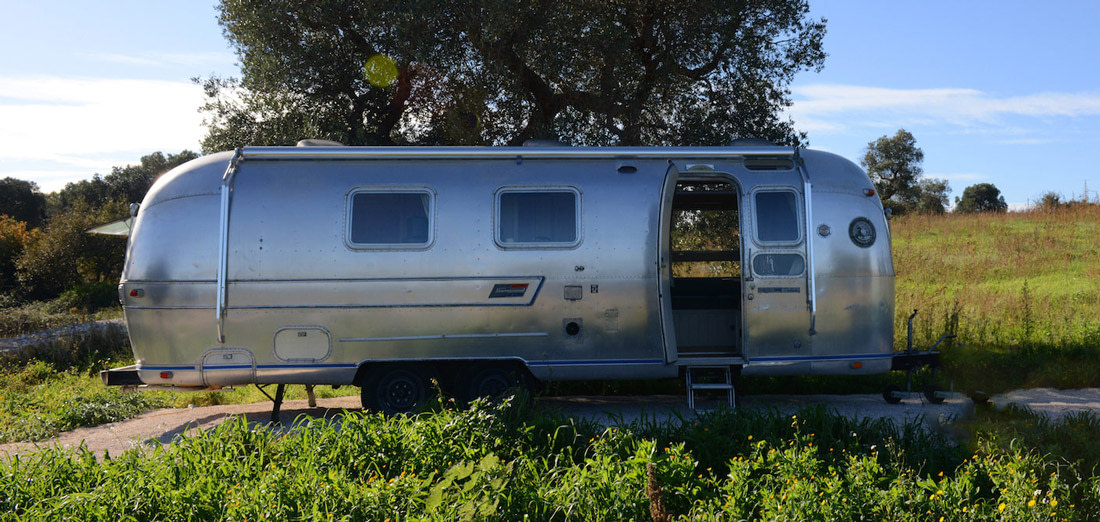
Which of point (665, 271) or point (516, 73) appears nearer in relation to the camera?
point (665, 271)

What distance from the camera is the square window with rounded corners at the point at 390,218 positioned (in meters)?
8.09

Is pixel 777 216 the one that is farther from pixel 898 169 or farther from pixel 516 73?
pixel 898 169

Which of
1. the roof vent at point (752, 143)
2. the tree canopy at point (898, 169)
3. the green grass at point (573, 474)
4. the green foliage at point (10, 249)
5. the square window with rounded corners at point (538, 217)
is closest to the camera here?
the green grass at point (573, 474)

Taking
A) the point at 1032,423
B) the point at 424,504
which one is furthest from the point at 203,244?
the point at 1032,423

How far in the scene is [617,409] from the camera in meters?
8.78

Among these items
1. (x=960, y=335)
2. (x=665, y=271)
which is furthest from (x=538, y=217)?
(x=960, y=335)

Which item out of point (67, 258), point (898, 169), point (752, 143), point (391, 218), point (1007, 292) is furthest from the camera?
point (898, 169)

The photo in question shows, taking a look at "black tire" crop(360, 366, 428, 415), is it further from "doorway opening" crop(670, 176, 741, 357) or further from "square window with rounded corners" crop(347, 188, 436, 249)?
"doorway opening" crop(670, 176, 741, 357)

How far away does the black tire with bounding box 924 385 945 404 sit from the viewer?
891 cm

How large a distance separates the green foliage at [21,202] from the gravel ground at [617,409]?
1509 inches

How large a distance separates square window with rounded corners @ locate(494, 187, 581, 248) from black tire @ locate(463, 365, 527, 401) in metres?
1.33

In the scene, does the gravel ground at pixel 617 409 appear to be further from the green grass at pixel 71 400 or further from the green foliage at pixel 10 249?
the green foliage at pixel 10 249

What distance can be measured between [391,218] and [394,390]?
1.82 m

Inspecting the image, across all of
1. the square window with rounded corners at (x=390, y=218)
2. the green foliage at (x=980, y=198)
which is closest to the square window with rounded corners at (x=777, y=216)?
the square window with rounded corners at (x=390, y=218)
